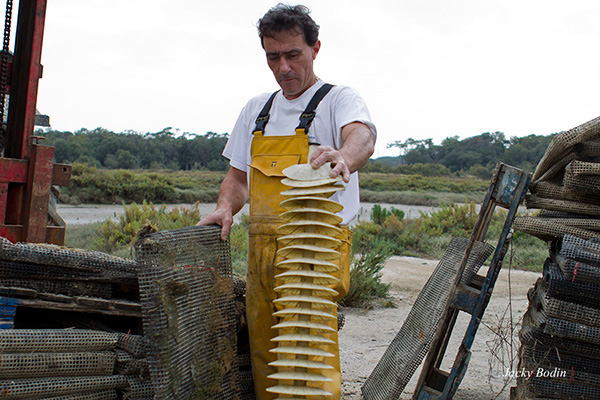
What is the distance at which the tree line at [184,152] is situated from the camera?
53844mm

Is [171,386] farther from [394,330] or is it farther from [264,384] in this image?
[394,330]

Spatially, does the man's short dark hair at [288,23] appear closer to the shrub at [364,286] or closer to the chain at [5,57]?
the chain at [5,57]

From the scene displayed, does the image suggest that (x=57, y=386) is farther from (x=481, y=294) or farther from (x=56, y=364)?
(x=481, y=294)

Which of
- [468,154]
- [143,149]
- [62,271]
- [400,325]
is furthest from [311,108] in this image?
[468,154]

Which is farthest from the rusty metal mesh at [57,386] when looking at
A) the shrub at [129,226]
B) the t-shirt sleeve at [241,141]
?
the shrub at [129,226]

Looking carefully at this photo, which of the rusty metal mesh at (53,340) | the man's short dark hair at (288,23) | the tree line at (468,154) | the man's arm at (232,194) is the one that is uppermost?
the tree line at (468,154)

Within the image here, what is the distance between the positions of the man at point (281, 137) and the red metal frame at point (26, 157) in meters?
1.42

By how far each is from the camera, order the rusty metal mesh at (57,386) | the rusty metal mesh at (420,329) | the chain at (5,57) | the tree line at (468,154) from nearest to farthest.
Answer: the rusty metal mesh at (57,386) → the rusty metal mesh at (420,329) → the chain at (5,57) → the tree line at (468,154)

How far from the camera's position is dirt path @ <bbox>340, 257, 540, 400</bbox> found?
4156 millimetres

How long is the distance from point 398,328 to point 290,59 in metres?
4.35

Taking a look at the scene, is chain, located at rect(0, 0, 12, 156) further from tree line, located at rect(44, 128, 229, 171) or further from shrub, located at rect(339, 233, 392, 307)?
tree line, located at rect(44, 128, 229, 171)

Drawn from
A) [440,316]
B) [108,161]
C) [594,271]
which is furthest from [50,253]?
[108,161]

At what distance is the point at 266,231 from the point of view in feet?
8.78

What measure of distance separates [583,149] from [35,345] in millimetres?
2997
